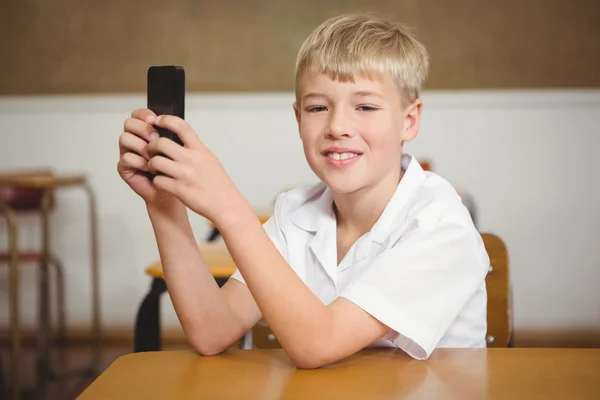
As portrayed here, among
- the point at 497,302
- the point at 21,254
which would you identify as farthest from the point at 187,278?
the point at 21,254

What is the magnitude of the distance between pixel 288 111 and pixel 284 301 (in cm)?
273

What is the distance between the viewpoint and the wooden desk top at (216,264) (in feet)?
5.47

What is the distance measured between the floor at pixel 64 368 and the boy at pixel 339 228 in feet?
6.30

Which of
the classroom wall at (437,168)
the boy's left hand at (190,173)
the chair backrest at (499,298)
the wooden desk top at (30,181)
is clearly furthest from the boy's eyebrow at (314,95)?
the classroom wall at (437,168)

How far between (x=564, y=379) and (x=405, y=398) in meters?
0.20

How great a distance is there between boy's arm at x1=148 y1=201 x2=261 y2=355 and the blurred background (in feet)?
8.29

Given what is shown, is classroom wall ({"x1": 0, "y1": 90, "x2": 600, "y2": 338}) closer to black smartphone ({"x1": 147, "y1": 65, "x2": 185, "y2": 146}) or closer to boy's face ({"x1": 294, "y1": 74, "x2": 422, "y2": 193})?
boy's face ({"x1": 294, "y1": 74, "x2": 422, "y2": 193})

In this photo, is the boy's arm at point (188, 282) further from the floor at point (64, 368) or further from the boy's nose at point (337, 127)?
the floor at point (64, 368)

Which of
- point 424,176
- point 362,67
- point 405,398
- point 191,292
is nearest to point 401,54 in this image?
point 362,67

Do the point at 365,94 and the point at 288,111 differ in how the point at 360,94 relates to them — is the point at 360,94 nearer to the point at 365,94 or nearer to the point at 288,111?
the point at 365,94

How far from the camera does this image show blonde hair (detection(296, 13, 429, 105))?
3.75ft

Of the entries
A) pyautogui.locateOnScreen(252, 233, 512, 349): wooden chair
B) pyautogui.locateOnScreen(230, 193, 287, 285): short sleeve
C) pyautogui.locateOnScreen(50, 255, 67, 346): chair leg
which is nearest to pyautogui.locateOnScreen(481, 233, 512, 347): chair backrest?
pyautogui.locateOnScreen(252, 233, 512, 349): wooden chair

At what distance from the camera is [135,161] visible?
912 millimetres

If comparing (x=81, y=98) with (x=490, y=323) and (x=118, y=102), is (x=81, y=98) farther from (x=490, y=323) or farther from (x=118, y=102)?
(x=490, y=323)
